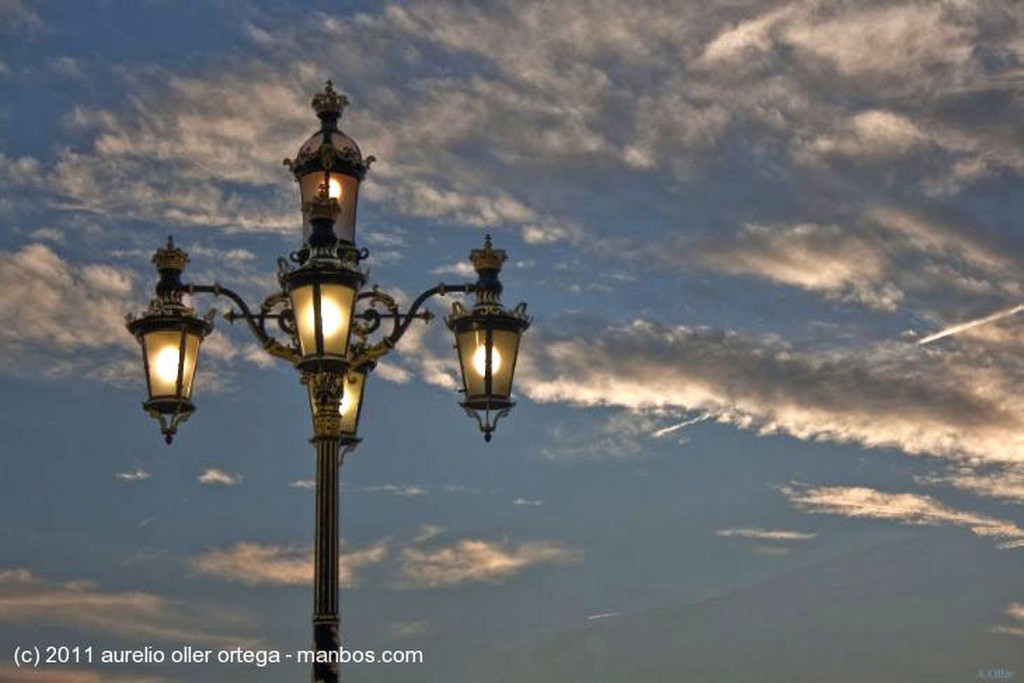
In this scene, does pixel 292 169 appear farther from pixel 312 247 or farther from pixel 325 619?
pixel 325 619

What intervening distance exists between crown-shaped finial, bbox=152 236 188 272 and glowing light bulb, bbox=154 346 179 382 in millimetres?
911

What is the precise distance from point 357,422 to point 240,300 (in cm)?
298

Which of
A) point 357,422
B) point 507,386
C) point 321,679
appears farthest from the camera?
point 357,422

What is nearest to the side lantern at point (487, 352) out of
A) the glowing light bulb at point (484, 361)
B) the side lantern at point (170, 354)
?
the glowing light bulb at point (484, 361)

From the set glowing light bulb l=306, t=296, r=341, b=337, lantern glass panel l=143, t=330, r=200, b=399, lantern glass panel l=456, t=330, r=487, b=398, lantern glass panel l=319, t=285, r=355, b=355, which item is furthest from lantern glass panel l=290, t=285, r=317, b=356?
lantern glass panel l=456, t=330, r=487, b=398

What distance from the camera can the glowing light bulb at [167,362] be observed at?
18.3 m

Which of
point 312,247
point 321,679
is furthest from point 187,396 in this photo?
point 321,679

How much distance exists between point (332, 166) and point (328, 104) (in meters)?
0.81

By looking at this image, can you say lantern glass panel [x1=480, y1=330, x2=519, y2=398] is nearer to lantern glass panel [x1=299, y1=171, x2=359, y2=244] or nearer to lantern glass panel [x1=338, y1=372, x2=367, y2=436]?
lantern glass panel [x1=299, y1=171, x2=359, y2=244]

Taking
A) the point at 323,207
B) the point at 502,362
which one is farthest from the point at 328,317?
the point at 502,362

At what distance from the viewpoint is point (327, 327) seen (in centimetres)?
1725

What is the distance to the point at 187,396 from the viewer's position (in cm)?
1833

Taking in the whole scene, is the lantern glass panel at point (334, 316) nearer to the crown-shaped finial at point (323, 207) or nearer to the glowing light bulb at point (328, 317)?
the glowing light bulb at point (328, 317)

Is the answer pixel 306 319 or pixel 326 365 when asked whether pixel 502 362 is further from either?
pixel 306 319
